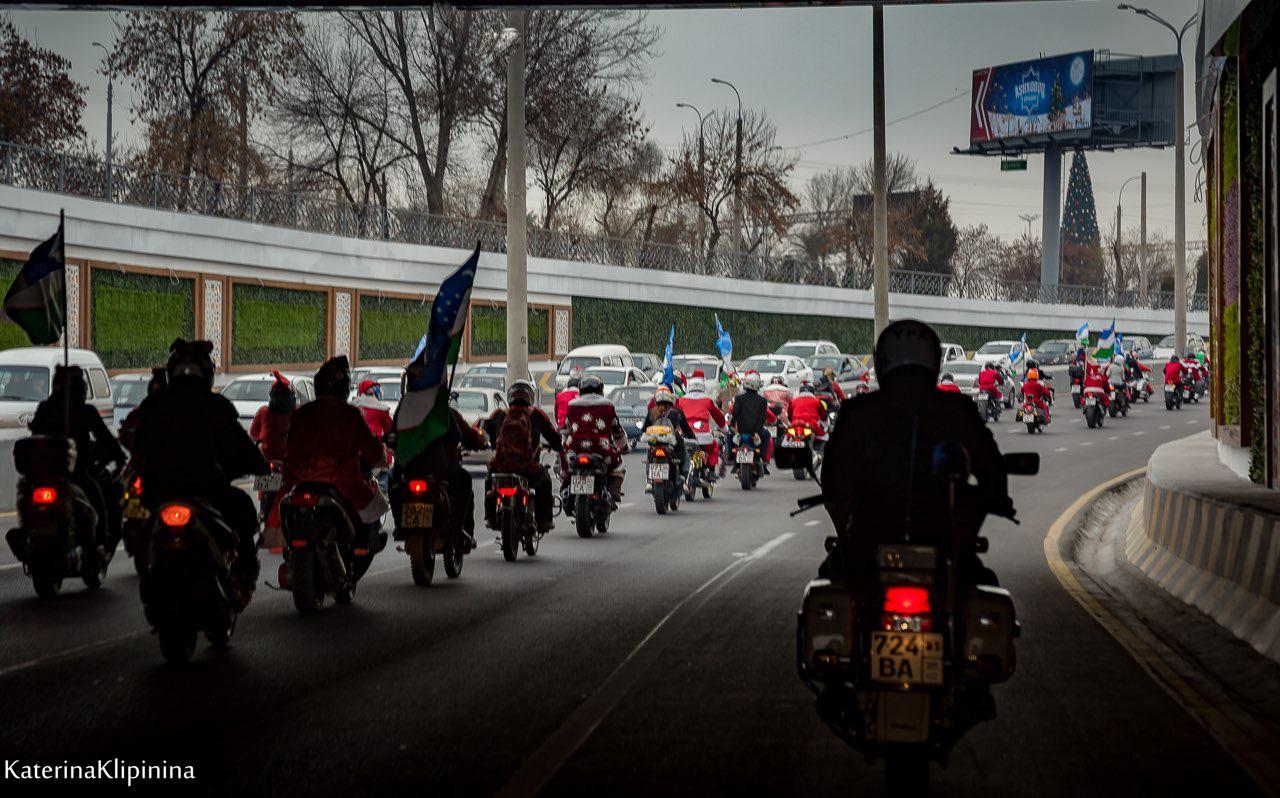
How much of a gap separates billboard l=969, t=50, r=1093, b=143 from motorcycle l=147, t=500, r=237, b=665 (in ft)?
283

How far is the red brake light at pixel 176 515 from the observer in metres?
9.13

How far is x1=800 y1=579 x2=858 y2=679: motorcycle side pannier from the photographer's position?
6207 mm

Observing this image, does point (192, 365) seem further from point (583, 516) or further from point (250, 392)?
point (250, 392)

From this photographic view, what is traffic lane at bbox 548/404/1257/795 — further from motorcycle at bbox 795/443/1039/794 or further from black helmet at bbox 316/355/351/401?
black helmet at bbox 316/355/351/401

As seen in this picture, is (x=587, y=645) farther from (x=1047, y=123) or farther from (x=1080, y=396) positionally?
(x=1047, y=123)

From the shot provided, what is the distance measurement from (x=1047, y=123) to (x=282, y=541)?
3334 inches

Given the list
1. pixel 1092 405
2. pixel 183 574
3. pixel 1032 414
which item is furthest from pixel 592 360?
pixel 183 574

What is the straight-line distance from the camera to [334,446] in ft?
37.9

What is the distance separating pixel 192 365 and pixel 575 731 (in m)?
3.55

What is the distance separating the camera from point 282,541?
38.4ft

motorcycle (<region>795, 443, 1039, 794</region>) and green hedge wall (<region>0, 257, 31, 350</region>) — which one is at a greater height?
green hedge wall (<region>0, 257, 31, 350</region>)

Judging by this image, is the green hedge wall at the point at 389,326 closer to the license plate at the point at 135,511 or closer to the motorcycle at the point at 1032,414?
the motorcycle at the point at 1032,414

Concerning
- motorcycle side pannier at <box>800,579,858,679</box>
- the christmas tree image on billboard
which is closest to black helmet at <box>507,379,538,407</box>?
motorcycle side pannier at <box>800,579,858,679</box>

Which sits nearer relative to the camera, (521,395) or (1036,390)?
(521,395)
